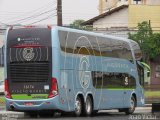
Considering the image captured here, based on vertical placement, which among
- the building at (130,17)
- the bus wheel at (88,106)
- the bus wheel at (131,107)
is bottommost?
the bus wheel at (131,107)

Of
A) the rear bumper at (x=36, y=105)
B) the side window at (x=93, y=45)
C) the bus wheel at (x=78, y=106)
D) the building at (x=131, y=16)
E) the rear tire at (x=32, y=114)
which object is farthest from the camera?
the building at (x=131, y=16)

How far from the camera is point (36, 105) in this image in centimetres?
2444

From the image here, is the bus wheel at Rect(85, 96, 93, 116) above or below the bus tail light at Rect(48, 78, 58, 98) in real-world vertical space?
below

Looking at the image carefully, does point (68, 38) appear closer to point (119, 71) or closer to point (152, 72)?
point (119, 71)

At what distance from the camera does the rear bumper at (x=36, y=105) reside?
24.2 m

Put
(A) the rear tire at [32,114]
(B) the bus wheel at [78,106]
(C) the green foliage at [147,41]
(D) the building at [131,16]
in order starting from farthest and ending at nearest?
(D) the building at [131,16], (C) the green foliage at [147,41], (A) the rear tire at [32,114], (B) the bus wheel at [78,106]

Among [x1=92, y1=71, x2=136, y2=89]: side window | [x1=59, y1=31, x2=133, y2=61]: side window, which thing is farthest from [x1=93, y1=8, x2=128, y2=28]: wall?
[x1=59, y1=31, x2=133, y2=61]: side window

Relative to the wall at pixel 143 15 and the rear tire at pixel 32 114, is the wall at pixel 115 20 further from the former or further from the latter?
the rear tire at pixel 32 114

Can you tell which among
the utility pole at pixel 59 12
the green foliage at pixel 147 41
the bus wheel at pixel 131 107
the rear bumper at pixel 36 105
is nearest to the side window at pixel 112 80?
the bus wheel at pixel 131 107

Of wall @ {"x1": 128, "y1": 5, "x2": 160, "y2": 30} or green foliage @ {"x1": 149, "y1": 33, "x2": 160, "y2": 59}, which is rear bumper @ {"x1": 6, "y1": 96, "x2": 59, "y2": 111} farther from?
wall @ {"x1": 128, "y1": 5, "x2": 160, "y2": 30}

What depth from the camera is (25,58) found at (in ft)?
80.8

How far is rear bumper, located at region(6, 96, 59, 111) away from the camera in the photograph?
24203mm

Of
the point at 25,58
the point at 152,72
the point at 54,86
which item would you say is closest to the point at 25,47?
the point at 25,58

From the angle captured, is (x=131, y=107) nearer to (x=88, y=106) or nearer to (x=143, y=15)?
(x=88, y=106)
